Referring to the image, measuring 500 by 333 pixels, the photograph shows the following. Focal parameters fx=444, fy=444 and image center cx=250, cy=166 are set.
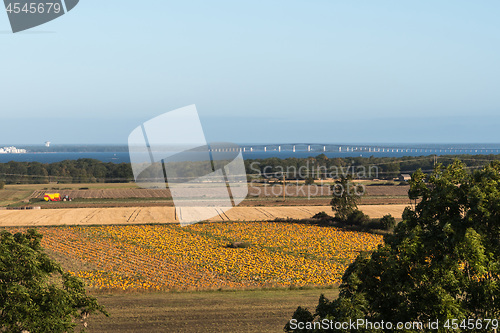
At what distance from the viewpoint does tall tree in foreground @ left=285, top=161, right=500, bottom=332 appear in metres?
10.1

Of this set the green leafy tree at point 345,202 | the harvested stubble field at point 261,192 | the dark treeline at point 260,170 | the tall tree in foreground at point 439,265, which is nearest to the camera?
the tall tree in foreground at point 439,265

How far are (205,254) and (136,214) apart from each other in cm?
2700

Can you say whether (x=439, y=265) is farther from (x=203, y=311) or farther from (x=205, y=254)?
(x=205, y=254)

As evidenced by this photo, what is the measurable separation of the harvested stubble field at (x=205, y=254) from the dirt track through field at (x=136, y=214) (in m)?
5.81

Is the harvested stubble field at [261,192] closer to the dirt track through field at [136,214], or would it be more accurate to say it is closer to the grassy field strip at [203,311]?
the dirt track through field at [136,214]

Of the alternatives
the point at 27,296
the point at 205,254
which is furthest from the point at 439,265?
the point at 205,254

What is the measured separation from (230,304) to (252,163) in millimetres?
117009

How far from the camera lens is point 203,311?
22.9 metres

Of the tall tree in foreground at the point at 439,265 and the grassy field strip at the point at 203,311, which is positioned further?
the grassy field strip at the point at 203,311

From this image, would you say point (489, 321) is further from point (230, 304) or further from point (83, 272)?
point (83, 272)

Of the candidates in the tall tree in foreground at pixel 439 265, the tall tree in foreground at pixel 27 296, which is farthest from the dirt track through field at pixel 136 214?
the tall tree in foreground at pixel 439 265

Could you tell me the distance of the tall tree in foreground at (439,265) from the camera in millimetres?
10062

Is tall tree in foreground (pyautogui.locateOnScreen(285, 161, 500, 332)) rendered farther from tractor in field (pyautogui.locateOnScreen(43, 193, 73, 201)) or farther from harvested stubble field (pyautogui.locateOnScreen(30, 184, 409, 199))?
tractor in field (pyautogui.locateOnScreen(43, 193, 73, 201))

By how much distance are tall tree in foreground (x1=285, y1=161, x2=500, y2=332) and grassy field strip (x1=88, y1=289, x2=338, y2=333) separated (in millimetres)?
9989
